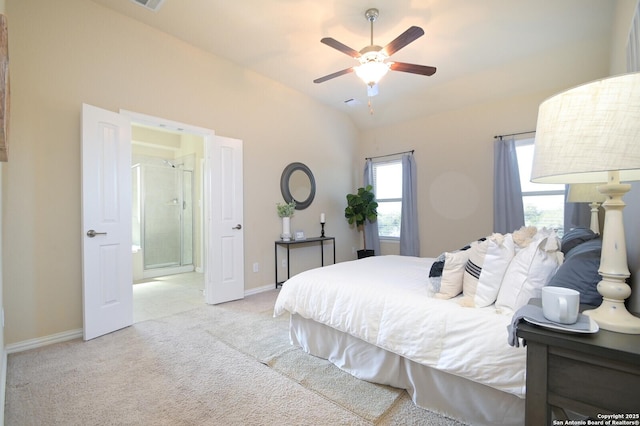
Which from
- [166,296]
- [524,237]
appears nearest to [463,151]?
[524,237]

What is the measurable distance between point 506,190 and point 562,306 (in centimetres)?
381

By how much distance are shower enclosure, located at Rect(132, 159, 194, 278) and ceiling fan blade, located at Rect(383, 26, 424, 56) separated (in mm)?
4678

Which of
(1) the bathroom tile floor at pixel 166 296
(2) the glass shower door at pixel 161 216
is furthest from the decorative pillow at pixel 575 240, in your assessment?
(2) the glass shower door at pixel 161 216

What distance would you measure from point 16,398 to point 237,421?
1.41 metres

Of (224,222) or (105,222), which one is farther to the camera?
(224,222)

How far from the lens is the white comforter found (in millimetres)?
1354

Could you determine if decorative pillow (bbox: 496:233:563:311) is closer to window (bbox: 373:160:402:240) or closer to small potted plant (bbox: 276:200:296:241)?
small potted plant (bbox: 276:200:296:241)

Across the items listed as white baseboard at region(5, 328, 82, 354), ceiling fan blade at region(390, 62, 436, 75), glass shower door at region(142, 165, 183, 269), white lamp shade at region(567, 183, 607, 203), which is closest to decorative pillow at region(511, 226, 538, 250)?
white lamp shade at region(567, 183, 607, 203)

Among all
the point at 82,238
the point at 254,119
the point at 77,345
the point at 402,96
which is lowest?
the point at 77,345

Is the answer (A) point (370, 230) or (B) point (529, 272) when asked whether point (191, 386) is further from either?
(A) point (370, 230)

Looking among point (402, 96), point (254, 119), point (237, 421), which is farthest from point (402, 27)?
point (237, 421)

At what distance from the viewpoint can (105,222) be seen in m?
2.77

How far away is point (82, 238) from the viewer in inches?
105

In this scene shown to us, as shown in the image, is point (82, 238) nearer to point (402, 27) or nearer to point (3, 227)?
point (3, 227)
